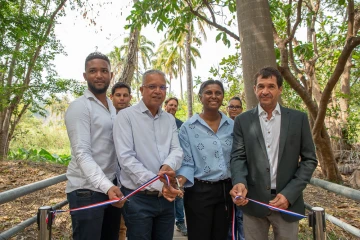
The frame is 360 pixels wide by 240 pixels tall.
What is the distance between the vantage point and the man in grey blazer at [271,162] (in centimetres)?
204

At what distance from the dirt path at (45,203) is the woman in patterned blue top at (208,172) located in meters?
1.36

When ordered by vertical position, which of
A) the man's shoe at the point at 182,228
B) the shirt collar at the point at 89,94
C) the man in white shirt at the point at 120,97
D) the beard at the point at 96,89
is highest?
the man in white shirt at the point at 120,97

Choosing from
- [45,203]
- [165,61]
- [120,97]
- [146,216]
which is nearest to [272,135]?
[146,216]

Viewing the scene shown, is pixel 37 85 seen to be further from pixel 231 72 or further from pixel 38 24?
pixel 231 72

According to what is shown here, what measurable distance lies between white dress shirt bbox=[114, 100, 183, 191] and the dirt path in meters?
1.94

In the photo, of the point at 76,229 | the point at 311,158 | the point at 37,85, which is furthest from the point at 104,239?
the point at 37,85

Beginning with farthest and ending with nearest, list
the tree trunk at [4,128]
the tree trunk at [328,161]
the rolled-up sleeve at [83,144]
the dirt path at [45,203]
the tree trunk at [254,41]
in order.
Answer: the tree trunk at [4,128], the tree trunk at [328,161], the dirt path at [45,203], the tree trunk at [254,41], the rolled-up sleeve at [83,144]

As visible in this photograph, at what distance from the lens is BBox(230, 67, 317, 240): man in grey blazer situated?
80.2 inches

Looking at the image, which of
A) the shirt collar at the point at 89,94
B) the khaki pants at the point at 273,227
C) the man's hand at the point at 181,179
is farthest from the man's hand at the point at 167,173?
the shirt collar at the point at 89,94

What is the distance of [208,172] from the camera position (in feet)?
7.83

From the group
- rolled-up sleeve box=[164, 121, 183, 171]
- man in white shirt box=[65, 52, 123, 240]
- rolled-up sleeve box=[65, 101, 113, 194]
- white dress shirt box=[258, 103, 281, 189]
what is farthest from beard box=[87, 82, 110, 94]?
white dress shirt box=[258, 103, 281, 189]

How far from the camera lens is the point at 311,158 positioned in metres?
2.06

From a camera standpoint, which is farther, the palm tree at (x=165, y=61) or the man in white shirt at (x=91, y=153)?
the palm tree at (x=165, y=61)

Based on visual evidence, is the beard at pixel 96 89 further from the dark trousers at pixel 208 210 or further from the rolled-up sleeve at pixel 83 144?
the dark trousers at pixel 208 210
